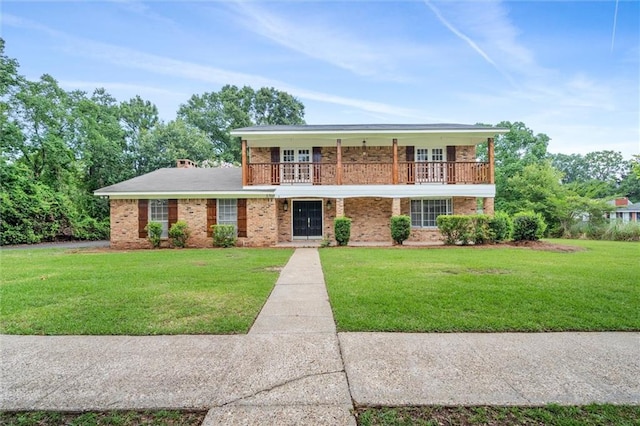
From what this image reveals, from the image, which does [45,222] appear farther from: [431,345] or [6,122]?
[431,345]

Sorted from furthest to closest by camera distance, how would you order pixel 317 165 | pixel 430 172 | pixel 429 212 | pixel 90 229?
1. pixel 90 229
2. pixel 429 212
3. pixel 317 165
4. pixel 430 172

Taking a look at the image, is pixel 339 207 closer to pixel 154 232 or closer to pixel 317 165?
pixel 317 165

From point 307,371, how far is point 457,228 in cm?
1196

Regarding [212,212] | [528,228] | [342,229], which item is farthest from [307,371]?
[528,228]

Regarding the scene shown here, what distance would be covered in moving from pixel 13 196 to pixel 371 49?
65.8 feet

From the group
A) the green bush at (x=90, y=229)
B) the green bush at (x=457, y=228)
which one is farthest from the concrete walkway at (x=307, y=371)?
the green bush at (x=90, y=229)

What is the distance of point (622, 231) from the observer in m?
16.5

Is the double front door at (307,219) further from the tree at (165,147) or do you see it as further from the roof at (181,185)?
the tree at (165,147)

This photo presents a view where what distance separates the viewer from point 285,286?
6.46 m

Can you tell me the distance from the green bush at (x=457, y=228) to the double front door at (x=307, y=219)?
5999 millimetres

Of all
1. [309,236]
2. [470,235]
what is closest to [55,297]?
[309,236]

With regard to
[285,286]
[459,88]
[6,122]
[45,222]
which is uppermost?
[459,88]

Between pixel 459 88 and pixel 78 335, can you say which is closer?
pixel 78 335

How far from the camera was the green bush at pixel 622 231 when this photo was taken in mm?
16078
